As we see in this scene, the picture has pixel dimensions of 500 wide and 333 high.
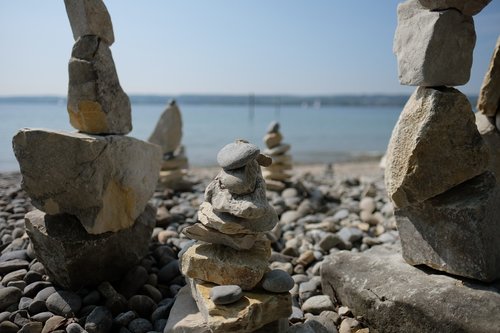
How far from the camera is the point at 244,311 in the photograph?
248cm

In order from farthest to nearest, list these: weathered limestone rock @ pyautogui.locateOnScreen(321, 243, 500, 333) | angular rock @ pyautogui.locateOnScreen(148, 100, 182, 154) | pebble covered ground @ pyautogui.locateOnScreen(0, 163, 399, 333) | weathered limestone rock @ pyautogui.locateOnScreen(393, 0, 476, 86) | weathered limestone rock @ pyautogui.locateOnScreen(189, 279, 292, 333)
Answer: angular rock @ pyautogui.locateOnScreen(148, 100, 182, 154) < pebble covered ground @ pyautogui.locateOnScreen(0, 163, 399, 333) < weathered limestone rock @ pyautogui.locateOnScreen(393, 0, 476, 86) < weathered limestone rock @ pyautogui.locateOnScreen(321, 243, 500, 333) < weathered limestone rock @ pyautogui.locateOnScreen(189, 279, 292, 333)

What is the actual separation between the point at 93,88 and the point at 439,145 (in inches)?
114

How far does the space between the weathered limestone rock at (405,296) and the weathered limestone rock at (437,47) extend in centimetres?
148

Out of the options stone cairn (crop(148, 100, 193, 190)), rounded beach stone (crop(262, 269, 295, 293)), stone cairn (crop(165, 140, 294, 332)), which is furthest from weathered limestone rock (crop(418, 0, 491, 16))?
stone cairn (crop(148, 100, 193, 190))

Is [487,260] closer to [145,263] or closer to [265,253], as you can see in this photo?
[265,253]

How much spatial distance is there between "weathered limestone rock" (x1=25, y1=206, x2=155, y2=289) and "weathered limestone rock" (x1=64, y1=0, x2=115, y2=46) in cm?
168

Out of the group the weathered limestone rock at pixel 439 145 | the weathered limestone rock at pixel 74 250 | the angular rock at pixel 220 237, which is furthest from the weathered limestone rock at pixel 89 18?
the weathered limestone rock at pixel 439 145

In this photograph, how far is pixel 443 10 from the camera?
2758 millimetres

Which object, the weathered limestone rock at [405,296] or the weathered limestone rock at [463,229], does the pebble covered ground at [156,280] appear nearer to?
the weathered limestone rock at [405,296]

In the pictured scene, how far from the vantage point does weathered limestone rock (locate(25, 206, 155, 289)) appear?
3.28 meters

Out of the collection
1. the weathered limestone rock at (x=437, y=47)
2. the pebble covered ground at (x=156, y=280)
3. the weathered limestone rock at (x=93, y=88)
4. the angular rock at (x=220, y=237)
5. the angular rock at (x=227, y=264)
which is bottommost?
the pebble covered ground at (x=156, y=280)

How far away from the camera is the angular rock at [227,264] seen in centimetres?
268

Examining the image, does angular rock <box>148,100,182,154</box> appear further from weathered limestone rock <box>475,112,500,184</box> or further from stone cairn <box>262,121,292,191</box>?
weathered limestone rock <box>475,112,500,184</box>

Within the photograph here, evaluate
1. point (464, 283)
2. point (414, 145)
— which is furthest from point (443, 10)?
point (464, 283)
